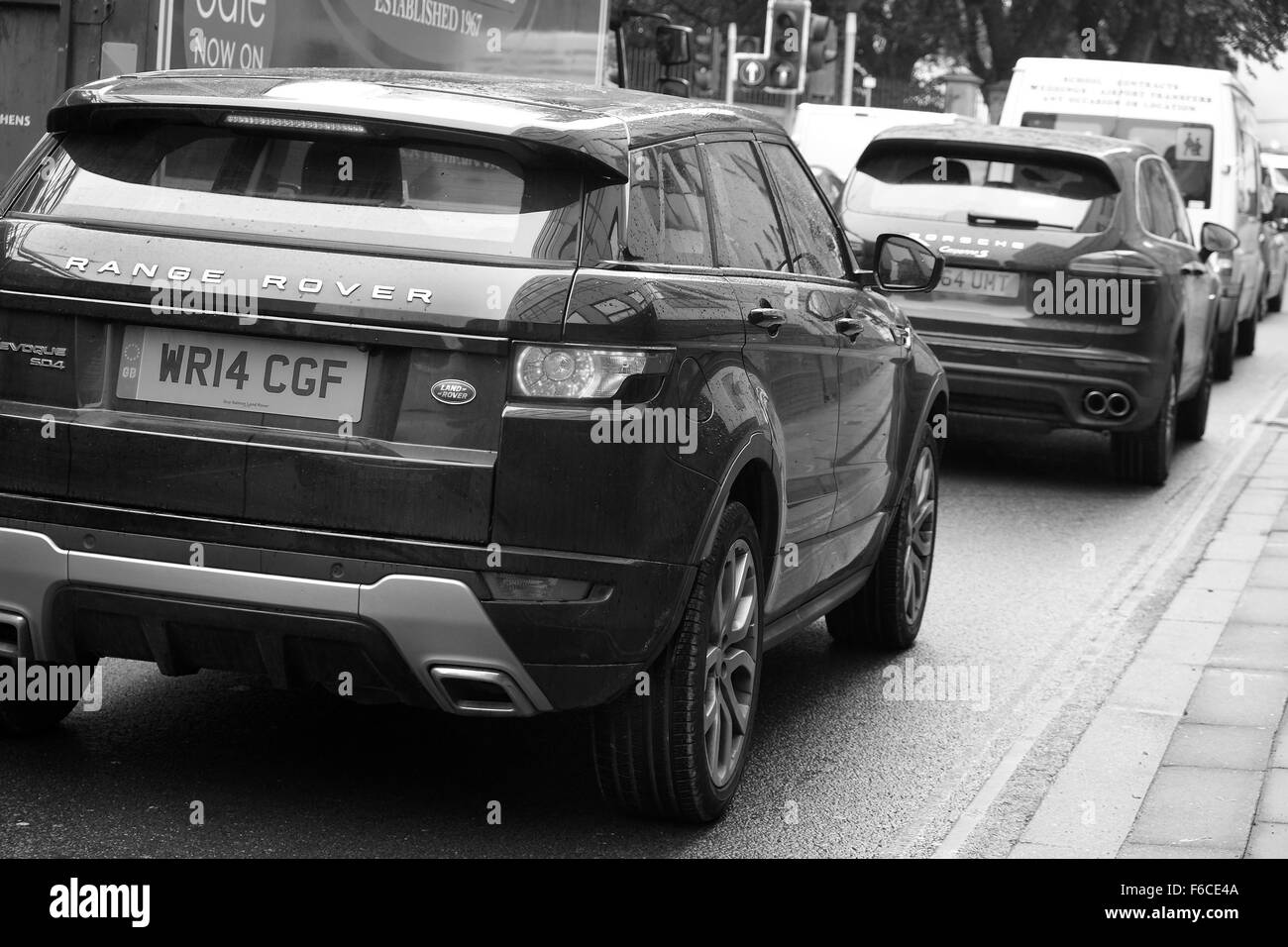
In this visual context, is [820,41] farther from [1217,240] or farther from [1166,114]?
[1217,240]

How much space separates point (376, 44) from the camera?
10820 millimetres

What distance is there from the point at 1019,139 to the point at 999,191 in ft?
1.00

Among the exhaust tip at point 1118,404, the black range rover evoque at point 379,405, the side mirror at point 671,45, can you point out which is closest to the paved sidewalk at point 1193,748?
the black range rover evoque at point 379,405

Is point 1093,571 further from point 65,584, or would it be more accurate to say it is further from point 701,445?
point 65,584

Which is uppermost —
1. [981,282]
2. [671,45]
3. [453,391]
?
[671,45]

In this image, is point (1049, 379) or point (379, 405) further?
point (1049, 379)

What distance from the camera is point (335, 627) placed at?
442 centimetres

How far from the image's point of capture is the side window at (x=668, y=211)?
469 cm

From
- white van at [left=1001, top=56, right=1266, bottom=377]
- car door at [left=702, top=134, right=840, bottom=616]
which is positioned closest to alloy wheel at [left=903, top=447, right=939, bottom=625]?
car door at [left=702, top=134, right=840, bottom=616]

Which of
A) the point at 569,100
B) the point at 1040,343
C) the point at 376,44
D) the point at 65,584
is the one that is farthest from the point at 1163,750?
the point at 376,44

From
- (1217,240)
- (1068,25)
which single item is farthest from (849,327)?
(1068,25)

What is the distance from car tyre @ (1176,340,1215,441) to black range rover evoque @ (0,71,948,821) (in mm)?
9096

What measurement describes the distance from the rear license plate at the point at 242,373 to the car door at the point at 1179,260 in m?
7.41

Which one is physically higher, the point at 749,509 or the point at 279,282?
the point at 279,282
